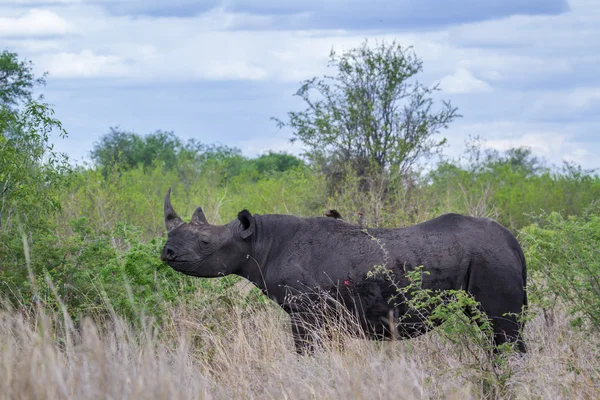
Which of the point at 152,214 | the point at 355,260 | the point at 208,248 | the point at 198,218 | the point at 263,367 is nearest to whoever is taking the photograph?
the point at 263,367

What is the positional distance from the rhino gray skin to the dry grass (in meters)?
0.40

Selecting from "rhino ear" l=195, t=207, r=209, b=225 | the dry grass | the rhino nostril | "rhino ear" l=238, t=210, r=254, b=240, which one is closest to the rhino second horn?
"rhino ear" l=195, t=207, r=209, b=225

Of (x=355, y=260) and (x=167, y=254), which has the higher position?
(x=167, y=254)

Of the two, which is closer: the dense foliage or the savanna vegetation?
the savanna vegetation

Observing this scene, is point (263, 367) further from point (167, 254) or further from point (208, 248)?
point (167, 254)

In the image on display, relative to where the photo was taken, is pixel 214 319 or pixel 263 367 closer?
pixel 263 367

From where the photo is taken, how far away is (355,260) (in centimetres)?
784

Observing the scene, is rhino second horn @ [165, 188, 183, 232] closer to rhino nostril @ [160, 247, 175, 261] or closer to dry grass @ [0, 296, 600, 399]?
rhino nostril @ [160, 247, 175, 261]

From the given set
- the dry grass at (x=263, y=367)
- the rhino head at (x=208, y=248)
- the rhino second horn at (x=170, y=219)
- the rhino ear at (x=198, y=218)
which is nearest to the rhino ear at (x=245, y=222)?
the rhino head at (x=208, y=248)

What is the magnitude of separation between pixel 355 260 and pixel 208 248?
Answer: 1539 millimetres

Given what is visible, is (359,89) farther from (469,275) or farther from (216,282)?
(469,275)

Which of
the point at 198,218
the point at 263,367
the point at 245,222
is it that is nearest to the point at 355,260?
the point at 245,222

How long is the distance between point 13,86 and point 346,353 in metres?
20.8

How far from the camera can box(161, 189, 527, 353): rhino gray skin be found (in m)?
7.54
